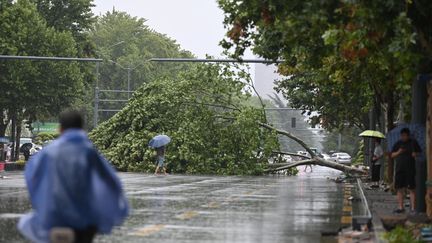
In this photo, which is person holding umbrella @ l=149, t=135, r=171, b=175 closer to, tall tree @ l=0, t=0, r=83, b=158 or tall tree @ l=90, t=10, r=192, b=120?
tall tree @ l=0, t=0, r=83, b=158

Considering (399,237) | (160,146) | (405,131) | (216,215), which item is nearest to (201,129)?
(160,146)

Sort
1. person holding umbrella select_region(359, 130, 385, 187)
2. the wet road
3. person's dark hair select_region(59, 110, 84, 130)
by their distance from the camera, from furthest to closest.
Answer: person holding umbrella select_region(359, 130, 385, 187) < the wet road < person's dark hair select_region(59, 110, 84, 130)

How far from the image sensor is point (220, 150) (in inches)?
1758

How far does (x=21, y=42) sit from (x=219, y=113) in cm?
1691

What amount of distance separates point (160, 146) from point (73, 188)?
35601mm

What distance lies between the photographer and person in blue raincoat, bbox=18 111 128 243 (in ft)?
23.1

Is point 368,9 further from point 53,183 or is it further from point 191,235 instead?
point 53,183

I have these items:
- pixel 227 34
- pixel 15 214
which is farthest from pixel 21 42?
pixel 15 214

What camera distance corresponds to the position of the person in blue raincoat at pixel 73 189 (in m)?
7.03

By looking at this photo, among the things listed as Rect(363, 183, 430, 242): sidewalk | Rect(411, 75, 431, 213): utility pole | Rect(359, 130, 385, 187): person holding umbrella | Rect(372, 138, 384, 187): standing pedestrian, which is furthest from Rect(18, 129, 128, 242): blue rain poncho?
Rect(372, 138, 384, 187): standing pedestrian

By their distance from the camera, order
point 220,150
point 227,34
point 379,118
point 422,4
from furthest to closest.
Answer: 1. point 220,150
2. point 379,118
3. point 227,34
4. point 422,4

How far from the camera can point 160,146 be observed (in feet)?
140

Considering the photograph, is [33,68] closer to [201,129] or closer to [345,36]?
[201,129]

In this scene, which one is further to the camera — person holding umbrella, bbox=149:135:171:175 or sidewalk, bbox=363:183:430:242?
person holding umbrella, bbox=149:135:171:175
